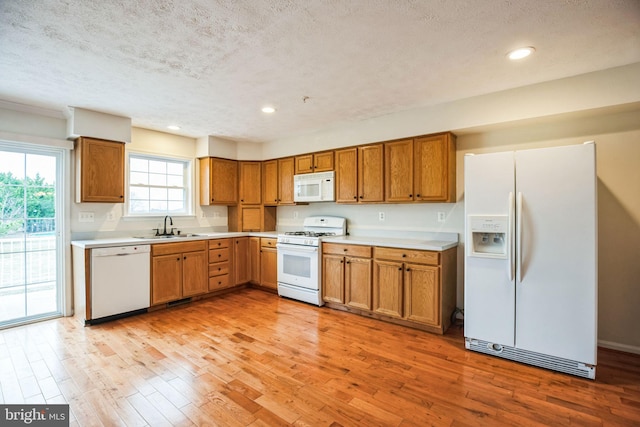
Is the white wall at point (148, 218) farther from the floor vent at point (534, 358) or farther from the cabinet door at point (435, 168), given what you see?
the floor vent at point (534, 358)

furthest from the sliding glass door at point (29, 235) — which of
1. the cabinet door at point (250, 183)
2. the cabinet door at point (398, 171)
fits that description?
the cabinet door at point (398, 171)

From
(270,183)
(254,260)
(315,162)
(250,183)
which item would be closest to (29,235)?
(254,260)

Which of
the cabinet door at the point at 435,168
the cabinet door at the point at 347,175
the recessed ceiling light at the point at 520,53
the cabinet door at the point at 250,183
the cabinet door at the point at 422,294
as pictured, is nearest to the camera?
the recessed ceiling light at the point at 520,53

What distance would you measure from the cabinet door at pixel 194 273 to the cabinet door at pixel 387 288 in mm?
2439

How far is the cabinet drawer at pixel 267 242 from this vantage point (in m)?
4.62

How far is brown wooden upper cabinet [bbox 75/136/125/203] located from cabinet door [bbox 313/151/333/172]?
2529 millimetres

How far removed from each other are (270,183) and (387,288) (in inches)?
106

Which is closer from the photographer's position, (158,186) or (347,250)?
(347,250)

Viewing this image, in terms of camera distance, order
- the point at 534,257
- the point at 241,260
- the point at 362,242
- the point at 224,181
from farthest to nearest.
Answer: the point at 224,181
the point at 241,260
the point at 362,242
the point at 534,257

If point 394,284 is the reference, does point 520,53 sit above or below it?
above

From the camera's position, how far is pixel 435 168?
3.39 m

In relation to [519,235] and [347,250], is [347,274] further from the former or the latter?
[519,235]

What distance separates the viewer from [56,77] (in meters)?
2.67

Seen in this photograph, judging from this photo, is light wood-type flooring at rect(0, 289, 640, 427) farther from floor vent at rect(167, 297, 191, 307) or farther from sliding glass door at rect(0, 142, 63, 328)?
floor vent at rect(167, 297, 191, 307)
